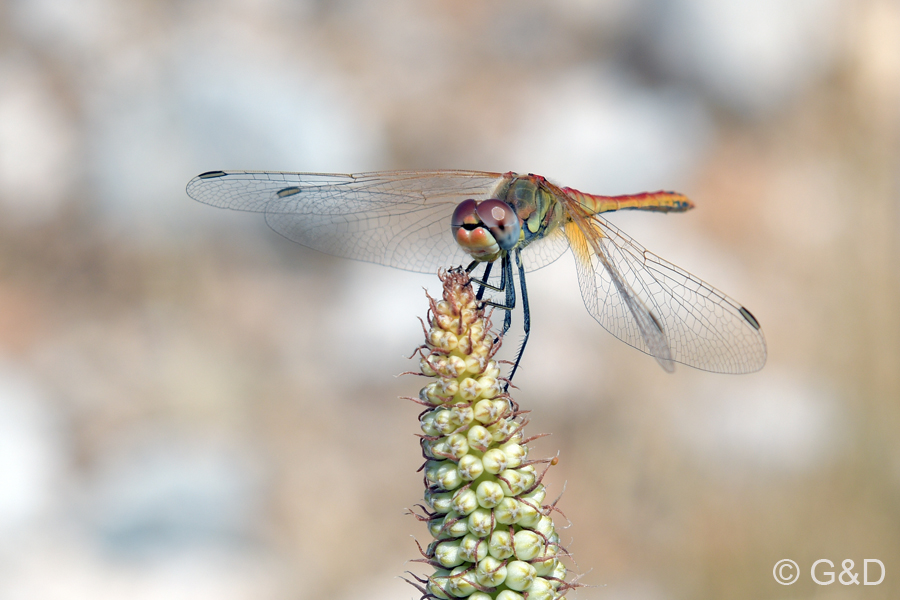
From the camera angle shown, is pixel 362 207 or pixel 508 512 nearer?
pixel 508 512

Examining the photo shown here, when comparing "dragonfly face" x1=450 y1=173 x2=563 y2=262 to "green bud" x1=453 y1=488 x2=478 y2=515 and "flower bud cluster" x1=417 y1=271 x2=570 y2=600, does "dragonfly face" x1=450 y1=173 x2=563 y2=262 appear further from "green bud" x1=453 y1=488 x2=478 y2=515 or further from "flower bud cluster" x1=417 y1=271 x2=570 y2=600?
"green bud" x1=453 y1=488 x2=478 y2=515

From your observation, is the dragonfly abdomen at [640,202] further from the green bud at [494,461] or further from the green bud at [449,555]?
the green bud at [449,555]

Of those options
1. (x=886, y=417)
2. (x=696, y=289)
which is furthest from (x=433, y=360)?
(x=886, y=417)

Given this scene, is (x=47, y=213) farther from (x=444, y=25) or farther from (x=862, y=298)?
(x=862, y=298)

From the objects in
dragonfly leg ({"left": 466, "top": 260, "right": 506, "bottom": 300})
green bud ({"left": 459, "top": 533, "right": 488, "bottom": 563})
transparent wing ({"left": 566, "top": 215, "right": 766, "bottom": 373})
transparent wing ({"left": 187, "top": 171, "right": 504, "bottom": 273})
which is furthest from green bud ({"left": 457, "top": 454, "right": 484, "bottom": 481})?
transparent wing ({"left": 187, "top": 171, "right": 504, "bottom": 273})

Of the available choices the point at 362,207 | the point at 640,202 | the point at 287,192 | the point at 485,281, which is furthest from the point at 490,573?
the point at 640,202

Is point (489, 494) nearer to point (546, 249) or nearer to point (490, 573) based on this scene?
point (490, 573)

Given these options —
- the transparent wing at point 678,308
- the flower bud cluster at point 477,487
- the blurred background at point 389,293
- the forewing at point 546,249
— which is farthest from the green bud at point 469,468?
the blurred background at point 389,293
